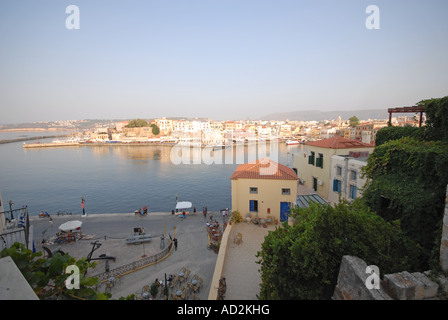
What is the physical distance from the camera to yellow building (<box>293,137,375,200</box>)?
18.4m

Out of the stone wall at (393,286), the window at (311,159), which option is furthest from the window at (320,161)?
the stone wall at (393,286)

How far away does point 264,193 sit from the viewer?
1455cm

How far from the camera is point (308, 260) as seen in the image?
4695 mm

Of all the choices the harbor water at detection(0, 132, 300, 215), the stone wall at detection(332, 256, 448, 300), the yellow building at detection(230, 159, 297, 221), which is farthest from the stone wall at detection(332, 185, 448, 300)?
the harbor water at detection(0, 132, 300, 215)

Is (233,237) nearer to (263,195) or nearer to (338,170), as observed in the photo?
(263,195)

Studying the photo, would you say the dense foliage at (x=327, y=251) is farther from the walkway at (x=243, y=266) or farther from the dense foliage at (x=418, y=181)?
the walkway at (x=243, y=266)

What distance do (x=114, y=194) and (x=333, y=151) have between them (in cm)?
3189

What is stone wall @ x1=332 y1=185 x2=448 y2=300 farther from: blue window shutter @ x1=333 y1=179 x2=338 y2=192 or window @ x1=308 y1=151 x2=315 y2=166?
window @ x1=308 y1=151 x2=315 y2=166

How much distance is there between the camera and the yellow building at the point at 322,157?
60.3ft

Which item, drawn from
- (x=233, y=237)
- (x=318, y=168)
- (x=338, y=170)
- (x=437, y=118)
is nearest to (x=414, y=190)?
(x=437, y=118)

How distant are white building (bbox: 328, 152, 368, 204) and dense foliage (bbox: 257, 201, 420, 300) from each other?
33.8 feet
